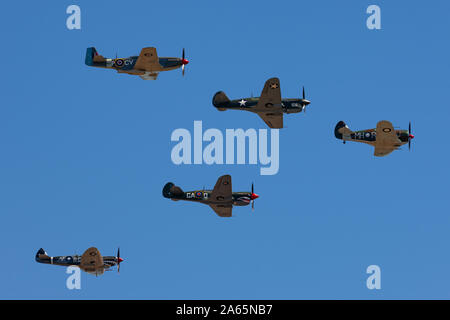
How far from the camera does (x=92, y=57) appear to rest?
71.4 m

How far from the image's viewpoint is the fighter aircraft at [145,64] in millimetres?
67750

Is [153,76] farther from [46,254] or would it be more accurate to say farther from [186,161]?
[46,254]

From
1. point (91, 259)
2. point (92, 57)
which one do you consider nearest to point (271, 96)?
point (92, 57)

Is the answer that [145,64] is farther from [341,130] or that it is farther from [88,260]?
[341,130]

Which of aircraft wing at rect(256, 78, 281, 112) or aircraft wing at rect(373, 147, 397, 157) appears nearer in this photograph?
aircraft wing at rect(256, 78, 281, 112)

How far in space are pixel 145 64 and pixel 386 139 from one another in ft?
66.0

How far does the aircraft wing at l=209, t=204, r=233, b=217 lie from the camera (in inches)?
2586

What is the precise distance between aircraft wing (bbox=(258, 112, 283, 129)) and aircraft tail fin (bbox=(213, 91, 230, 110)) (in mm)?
2918

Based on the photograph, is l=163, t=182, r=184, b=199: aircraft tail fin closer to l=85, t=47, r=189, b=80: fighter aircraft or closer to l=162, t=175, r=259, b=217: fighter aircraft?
l=162, t=175, r=259, b=217: fighter aircraft

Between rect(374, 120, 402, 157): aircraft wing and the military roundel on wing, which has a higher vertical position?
the military roundel on wing

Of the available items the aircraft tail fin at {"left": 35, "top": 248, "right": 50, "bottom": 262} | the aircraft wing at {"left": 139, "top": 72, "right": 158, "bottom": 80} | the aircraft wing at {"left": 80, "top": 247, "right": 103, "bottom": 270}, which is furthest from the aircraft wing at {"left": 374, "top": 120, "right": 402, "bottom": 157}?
the aircraft tail fin at {"left": 35, "top": 248, "right": 50, "bottom": 262}
